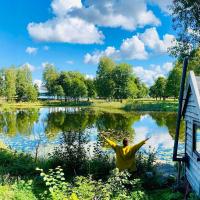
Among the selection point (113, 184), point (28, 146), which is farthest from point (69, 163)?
point (28, 146)

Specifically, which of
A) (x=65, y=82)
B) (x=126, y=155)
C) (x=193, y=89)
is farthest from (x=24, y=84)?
(x=193, y=89)

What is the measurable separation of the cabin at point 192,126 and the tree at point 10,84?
4488 inches

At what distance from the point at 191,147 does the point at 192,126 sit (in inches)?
28.8

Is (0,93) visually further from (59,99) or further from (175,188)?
(175,188)

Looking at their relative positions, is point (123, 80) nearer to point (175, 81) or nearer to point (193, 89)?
point (175, 81)

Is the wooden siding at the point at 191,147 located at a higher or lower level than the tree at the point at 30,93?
lower

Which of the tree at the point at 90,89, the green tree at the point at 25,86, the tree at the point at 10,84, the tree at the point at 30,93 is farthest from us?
the tree at the point at 90,89

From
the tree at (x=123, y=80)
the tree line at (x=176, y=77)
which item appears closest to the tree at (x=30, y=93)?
the tree at (x=123, y=80)

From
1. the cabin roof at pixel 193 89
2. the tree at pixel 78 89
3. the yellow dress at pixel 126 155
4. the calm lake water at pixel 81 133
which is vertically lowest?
the calm lake water at pixel 81 133

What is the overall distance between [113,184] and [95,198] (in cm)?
121

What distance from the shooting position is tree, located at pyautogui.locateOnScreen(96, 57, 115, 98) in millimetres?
119562

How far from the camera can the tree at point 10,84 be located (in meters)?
124

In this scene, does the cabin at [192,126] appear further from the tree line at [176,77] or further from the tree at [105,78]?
the tree at [105,78]

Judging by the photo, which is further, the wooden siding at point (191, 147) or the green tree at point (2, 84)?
the green tree at point (2, 84)
